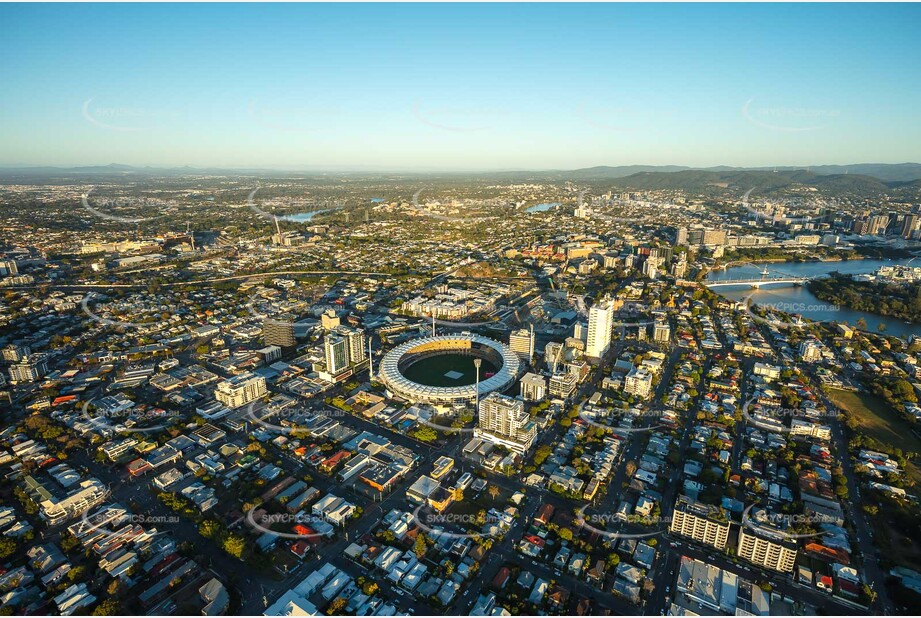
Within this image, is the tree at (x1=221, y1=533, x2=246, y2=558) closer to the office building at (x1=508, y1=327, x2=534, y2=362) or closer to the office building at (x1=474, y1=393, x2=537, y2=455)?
the office building at (x1=474, y1=393, x2=537, y2=455)

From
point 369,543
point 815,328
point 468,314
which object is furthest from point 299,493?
point 815,328

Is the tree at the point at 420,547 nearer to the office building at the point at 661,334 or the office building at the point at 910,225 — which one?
the office building at the point at 661,334

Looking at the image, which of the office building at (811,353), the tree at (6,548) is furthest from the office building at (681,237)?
the tree at (6,548)

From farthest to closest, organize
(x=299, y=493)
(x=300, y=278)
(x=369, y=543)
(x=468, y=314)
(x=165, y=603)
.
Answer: (x=300, y=278)
(x=468, y=314)
(x=299, y=493)
(x=369, y=543)
(x=165, y=603)

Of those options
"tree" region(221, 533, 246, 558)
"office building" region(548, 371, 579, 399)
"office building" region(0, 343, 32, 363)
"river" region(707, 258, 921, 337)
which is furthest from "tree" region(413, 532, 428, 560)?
"river" region(707, 258, 921, 337)

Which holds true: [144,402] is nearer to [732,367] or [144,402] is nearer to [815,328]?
[732,367]
